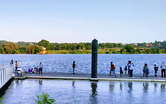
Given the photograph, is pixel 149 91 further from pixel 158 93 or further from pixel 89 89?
pixel 89 89

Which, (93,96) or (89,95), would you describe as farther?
(89,95)

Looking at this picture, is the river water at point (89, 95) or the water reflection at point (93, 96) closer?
the water reflection at point (93, 96)

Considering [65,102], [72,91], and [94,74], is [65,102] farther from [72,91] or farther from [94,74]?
[94,74]

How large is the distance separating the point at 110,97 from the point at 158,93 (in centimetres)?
407

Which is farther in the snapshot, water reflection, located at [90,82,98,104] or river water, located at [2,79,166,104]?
river water, located at [2,79,166,104]

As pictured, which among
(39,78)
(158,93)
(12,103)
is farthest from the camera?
(39,78)

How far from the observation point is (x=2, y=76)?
20.2 meters

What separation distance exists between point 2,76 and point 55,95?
17.2 ft

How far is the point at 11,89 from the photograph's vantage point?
66.2 ft

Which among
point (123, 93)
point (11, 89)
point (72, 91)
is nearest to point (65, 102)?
point (72, 91)

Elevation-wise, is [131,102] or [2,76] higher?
[2,76]

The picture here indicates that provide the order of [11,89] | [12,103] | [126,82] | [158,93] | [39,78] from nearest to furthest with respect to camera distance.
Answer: [12,103] < [158,93] < [11,89] < [126,82] < [39,78]

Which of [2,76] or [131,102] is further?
[2,76]

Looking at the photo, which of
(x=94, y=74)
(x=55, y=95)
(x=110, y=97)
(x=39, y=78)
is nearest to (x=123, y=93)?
(x=110, y=97)
